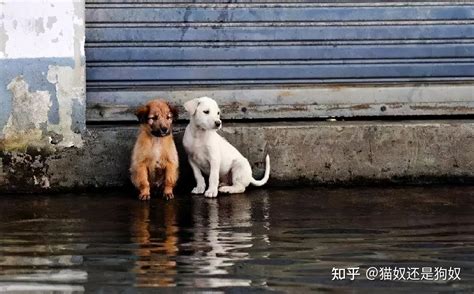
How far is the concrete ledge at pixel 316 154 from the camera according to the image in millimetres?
9789

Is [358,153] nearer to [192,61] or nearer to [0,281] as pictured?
[192,61]

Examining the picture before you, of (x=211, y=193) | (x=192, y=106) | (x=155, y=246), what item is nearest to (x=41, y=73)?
(x=192, y=106)

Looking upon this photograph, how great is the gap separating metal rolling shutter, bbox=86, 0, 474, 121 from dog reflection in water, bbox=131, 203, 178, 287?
134cm

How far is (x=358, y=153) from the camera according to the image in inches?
395

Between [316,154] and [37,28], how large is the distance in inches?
93.5

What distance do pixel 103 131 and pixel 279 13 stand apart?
1.71 m

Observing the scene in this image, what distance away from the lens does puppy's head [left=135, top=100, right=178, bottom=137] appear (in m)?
9.30

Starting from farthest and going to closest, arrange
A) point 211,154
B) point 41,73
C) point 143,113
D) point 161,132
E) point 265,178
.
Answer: point 265,178 < point 41,73 < point 211,154 < point 143,113 < point 161,132

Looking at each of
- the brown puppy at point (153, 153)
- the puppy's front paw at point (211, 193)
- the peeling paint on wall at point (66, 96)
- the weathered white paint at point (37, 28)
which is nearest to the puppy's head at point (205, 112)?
the brown puppy at point (153, 153)

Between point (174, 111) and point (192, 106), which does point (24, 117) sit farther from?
point (192, 106)

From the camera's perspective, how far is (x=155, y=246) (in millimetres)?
7277

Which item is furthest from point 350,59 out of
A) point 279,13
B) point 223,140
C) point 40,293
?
point 40,293

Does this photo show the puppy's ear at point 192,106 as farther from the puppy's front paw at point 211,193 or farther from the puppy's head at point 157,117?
the puppy's front paw at point 211,193

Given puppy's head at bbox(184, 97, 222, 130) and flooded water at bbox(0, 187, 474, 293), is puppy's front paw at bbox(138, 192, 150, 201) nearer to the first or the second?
flooded water at bbox(0, 187, 474, 293)
